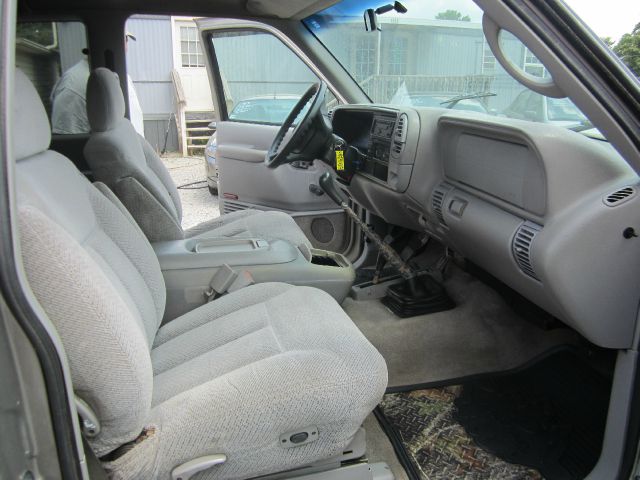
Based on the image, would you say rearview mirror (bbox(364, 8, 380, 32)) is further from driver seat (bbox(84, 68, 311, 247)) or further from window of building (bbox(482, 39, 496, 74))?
driver seat (bbox(84, 68, 311, 247))

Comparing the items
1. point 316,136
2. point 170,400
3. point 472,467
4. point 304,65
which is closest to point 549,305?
point 472,467

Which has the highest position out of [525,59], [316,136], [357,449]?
[525,59]

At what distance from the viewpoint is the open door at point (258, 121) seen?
3238 millimetres

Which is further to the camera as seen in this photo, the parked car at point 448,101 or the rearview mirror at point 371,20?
the rearview mirror at point 371,20

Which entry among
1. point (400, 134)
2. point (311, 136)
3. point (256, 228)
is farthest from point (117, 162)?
point (400, 134)

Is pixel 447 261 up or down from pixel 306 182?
down

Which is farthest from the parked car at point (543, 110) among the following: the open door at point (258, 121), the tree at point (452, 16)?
the open door at point (258, 121)

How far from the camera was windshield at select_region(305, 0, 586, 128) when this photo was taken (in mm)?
2018

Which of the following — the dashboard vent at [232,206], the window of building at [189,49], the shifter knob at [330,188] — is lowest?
the dashboard vent at [232,206]

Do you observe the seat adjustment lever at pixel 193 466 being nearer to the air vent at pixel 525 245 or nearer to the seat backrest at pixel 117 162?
the air vent at pixel 525 245

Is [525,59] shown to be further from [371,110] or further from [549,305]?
[371,110]

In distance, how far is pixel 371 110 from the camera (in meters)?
2.46

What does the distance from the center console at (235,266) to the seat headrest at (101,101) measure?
493 mm

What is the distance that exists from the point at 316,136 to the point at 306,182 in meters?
0.84
